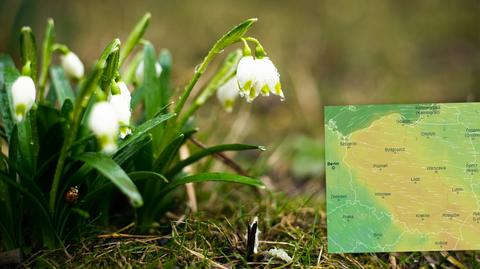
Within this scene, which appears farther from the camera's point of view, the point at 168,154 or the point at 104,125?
the point at 168,154

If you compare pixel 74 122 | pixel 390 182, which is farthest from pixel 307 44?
pixel 74 122

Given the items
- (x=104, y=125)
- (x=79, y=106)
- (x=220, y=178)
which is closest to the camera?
(x=104, y=125)

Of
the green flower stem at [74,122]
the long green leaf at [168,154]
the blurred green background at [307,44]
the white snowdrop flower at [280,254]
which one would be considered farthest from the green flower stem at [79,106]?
the blurred green background at [307,44]

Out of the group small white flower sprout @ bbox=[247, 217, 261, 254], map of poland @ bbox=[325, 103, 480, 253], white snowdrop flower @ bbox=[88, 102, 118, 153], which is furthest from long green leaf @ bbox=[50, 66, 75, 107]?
map of poland @ bbox=[325, 103, 480, 253]

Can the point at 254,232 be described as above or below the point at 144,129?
below

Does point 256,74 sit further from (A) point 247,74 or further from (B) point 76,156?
(B) point 76,156

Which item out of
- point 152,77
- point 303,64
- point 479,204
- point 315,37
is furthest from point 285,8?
point 479,204

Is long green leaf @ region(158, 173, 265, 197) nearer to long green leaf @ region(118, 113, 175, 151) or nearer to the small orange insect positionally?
long green leaf @ region(118, 113, 175, 151)
